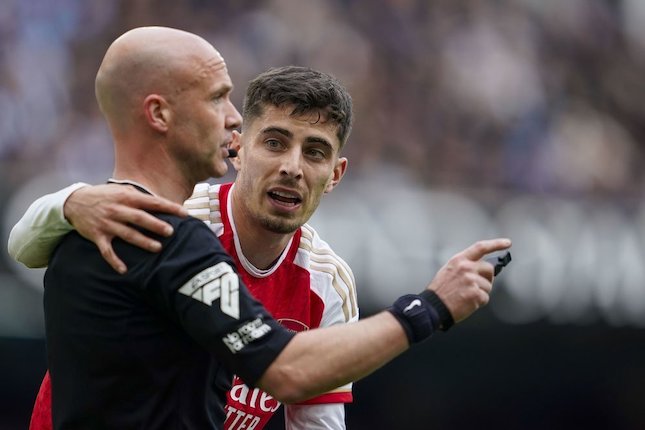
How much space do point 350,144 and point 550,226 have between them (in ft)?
6.39

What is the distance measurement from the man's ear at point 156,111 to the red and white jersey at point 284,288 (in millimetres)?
1512

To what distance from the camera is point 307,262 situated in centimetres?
536

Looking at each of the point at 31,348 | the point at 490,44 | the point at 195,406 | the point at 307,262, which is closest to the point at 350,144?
the point at 490,44

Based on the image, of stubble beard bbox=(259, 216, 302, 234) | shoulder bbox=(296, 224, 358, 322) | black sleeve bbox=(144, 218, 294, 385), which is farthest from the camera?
shoulder bbox=(296, 224, 358, 322)

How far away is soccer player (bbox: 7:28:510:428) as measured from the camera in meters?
3.43

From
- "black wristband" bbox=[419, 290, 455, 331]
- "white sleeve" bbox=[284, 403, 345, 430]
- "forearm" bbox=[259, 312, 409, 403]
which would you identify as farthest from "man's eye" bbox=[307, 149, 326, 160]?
"forearm" bbox=[259, 312, 409, 403]

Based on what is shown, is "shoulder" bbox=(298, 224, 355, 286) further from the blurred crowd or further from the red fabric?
the blurred crowd

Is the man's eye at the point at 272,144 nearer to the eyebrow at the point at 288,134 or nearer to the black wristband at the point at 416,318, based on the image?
the eyebrow at the point at 288,134

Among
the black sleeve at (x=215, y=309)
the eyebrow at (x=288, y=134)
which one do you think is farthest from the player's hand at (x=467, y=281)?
the eyebrow at (x=288, y=134)

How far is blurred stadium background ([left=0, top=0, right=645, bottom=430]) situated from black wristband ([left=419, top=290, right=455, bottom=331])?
5614 mm

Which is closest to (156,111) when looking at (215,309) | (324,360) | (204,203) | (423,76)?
(215,309)

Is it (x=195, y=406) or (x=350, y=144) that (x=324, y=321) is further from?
(x=350, y=144)

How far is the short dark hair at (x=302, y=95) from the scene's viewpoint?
5238 millimetres

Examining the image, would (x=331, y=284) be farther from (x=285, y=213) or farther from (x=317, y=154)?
(x=317, y=154)
